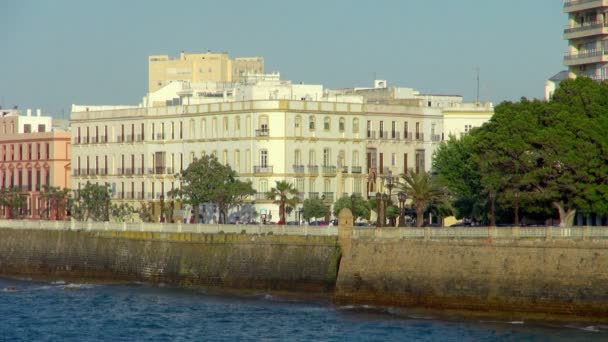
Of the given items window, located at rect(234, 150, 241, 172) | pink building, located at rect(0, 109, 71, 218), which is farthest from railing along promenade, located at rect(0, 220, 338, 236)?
pink building, located at rect(0, 109, 71, 218)

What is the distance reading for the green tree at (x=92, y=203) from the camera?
13250 cm

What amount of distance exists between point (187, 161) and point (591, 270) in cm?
6052

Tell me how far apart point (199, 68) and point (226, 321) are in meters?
98.0

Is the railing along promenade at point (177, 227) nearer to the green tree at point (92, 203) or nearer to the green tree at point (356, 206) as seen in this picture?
the green tree at point (92, 203)

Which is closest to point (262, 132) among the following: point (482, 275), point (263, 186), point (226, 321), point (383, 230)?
point (263, 186)

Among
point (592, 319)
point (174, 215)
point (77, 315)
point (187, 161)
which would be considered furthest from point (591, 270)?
point (187, 161)

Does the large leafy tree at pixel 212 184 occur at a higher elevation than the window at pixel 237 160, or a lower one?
lower

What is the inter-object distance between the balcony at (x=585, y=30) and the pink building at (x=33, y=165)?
51669mm

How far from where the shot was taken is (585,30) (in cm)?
11000

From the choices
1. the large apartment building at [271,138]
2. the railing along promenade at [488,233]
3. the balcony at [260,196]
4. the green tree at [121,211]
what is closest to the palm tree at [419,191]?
the railing along promenade at [488,233]

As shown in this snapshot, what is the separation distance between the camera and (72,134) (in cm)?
14475

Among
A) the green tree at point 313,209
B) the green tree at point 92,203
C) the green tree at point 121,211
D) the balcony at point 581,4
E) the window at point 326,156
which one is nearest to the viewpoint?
the balcony at point 581,4

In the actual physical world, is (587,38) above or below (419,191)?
above

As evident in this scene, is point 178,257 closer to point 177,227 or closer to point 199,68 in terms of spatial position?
point 177,227
